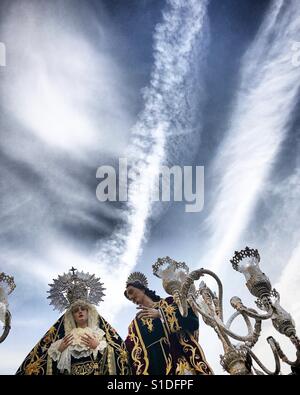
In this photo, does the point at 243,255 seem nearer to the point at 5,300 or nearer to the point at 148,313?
the point at 148,313

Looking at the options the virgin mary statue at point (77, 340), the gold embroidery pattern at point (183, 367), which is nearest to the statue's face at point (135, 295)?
the virgin mary statue at point (77, 340)

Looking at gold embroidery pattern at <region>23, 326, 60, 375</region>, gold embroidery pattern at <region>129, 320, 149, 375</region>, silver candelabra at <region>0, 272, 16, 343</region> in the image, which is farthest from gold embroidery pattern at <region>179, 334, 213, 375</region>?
silver candelabra at <region>0, 272, 16, 343</region>

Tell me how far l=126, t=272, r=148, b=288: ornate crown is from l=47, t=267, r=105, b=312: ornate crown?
3.08ft

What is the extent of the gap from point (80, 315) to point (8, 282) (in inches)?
90.4

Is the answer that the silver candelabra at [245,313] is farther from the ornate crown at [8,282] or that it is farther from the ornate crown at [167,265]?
the ornate crown at [8,282]

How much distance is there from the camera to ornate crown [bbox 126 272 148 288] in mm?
13653

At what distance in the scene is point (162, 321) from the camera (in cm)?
1253

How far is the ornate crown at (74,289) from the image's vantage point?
13.0 m

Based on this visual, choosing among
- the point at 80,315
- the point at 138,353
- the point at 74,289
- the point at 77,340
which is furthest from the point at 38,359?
the point at 138,353

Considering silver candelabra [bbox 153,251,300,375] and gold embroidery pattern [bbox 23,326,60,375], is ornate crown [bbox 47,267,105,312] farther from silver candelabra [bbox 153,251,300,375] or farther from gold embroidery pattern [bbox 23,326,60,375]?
silver candelabra [bbox 153,251,300,375]

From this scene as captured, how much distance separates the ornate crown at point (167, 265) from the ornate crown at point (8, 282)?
14.0 ft
